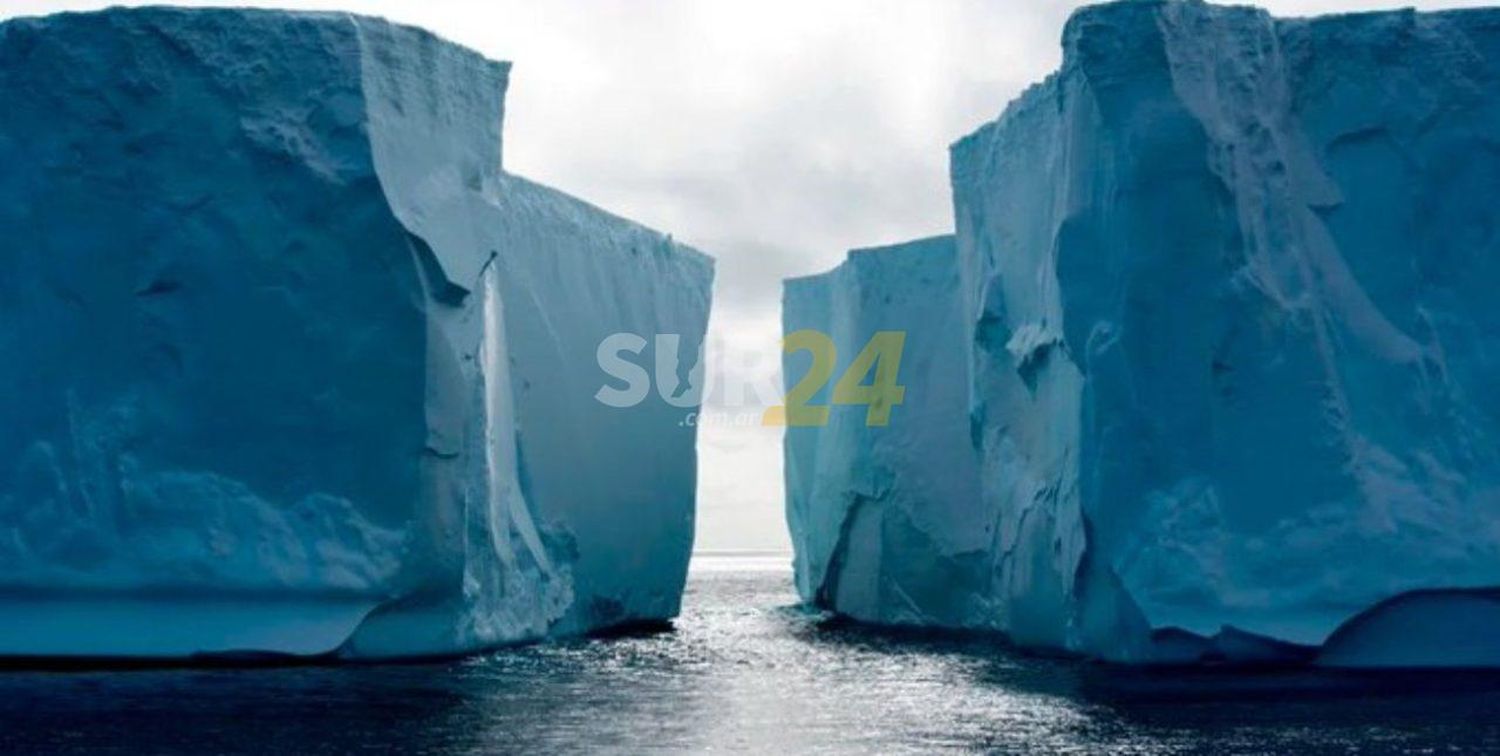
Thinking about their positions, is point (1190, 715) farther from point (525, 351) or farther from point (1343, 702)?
point (525, 351)

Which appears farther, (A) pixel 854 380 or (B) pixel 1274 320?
(A) pixel 854 380

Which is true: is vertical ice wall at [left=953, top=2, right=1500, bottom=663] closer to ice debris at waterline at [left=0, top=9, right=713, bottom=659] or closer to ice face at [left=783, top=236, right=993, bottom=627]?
ice debris at waterline at [left=0, top=9, right=713, bottom=659]

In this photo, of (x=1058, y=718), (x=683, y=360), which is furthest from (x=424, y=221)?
(x=683, y=360)

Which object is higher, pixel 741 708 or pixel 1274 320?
pixel 1274 320

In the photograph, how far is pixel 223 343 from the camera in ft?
40.5

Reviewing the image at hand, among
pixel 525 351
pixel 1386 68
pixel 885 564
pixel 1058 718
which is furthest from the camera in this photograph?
pixel 885 564

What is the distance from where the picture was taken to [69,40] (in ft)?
40.9

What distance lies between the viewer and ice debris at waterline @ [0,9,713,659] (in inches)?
478

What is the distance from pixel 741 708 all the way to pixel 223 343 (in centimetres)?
449

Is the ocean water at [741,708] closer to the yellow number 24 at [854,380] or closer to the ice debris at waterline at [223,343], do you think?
the ice debris at waterline at [223,343]

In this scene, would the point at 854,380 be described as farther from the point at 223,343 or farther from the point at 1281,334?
the point at 223,343

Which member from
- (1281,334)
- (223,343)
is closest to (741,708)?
(223,343)

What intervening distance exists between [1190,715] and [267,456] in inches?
242

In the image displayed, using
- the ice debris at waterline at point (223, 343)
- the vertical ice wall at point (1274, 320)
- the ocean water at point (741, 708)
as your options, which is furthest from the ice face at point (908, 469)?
the ice debris at waterline at point (223, 343)
